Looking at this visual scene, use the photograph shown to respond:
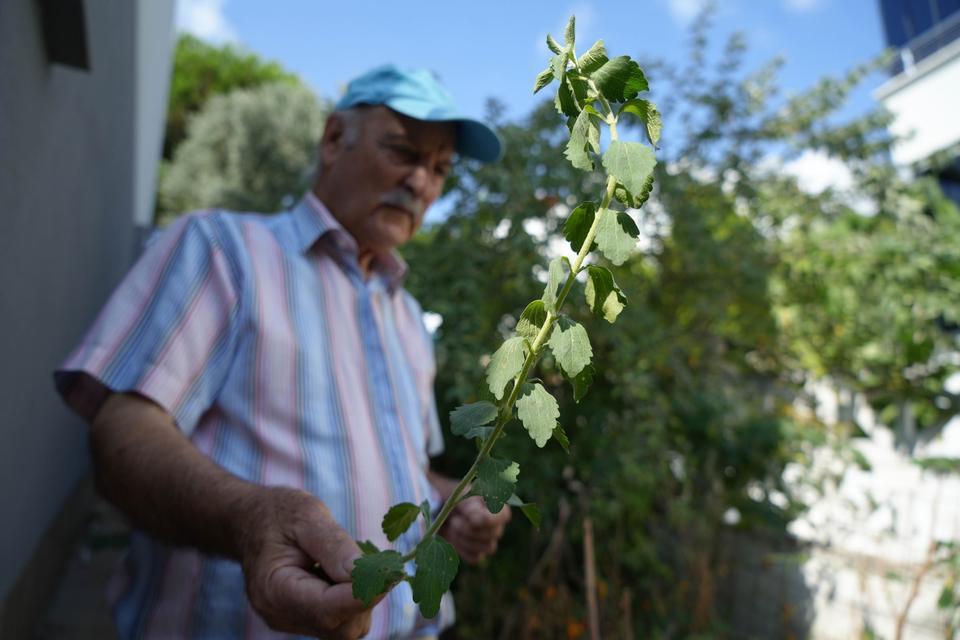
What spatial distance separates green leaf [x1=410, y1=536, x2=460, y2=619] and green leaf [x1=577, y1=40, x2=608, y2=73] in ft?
1.39

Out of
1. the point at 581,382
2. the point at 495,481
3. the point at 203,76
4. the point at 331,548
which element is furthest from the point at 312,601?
the point at 203,76

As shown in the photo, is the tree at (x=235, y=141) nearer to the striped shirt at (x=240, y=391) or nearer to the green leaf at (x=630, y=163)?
the striped shirt at (x=240, y=391)

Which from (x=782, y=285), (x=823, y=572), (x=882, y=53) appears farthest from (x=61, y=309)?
(x=882, y=53)

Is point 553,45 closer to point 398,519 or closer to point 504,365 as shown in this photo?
point 504,365

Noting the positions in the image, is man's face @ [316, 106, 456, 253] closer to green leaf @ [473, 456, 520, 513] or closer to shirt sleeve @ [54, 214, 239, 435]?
shirt sleeve @ [54, 214, 239, 435]

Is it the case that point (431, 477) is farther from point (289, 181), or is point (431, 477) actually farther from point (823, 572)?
point (289, 181)

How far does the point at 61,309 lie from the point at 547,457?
2076 millimetres

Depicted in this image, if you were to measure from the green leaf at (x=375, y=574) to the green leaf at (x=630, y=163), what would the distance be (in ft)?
1.23

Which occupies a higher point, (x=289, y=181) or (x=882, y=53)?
(x=882, y=53)

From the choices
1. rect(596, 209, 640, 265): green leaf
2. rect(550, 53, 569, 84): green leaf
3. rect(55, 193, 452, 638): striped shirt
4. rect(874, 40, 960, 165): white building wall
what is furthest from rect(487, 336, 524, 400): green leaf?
rect(874, 40, 960, 165): white building wall

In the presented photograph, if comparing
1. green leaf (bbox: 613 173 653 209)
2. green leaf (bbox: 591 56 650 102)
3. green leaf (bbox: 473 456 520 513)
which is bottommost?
green leaf (bbox: 473 456 520 513)

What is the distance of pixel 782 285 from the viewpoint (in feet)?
16.8

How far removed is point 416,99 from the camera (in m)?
1.66

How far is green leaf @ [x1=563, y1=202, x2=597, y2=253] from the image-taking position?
24.3 inches
